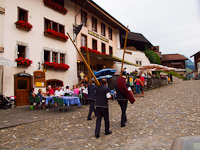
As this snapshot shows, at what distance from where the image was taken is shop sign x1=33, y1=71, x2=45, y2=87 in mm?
14188

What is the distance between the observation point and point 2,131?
6438 mm

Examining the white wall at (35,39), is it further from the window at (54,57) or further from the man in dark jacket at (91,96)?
the man in dark jacket at (91,96)

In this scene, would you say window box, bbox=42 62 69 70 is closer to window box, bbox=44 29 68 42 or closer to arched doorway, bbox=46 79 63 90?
arched doorway, bbox=46 79 63 90

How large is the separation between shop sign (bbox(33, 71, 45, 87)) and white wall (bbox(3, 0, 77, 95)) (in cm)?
45

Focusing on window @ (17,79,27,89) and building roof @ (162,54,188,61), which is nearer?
window @ (17,79,27,89)

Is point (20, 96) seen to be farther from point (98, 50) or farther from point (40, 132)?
point (98, 50)

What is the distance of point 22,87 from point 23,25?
4716mm

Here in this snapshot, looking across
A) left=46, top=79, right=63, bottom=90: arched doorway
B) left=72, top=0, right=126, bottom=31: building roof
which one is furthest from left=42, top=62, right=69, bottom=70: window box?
left=72, top=0, right=126, bottom=31: building roof

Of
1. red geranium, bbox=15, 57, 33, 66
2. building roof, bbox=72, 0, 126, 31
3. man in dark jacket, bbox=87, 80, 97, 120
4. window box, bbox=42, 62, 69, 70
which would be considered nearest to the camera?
man in dark jacket, bbox=87, 80, 97, 120

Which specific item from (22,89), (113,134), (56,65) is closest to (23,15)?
(56,65)

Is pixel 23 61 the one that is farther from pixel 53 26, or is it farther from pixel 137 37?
pixel 137 37

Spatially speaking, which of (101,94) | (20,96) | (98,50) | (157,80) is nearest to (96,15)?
(98,50)

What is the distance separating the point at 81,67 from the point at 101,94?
1384cm

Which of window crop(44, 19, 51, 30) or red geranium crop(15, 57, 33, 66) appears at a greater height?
window crop(44, 19, 51, 30)
